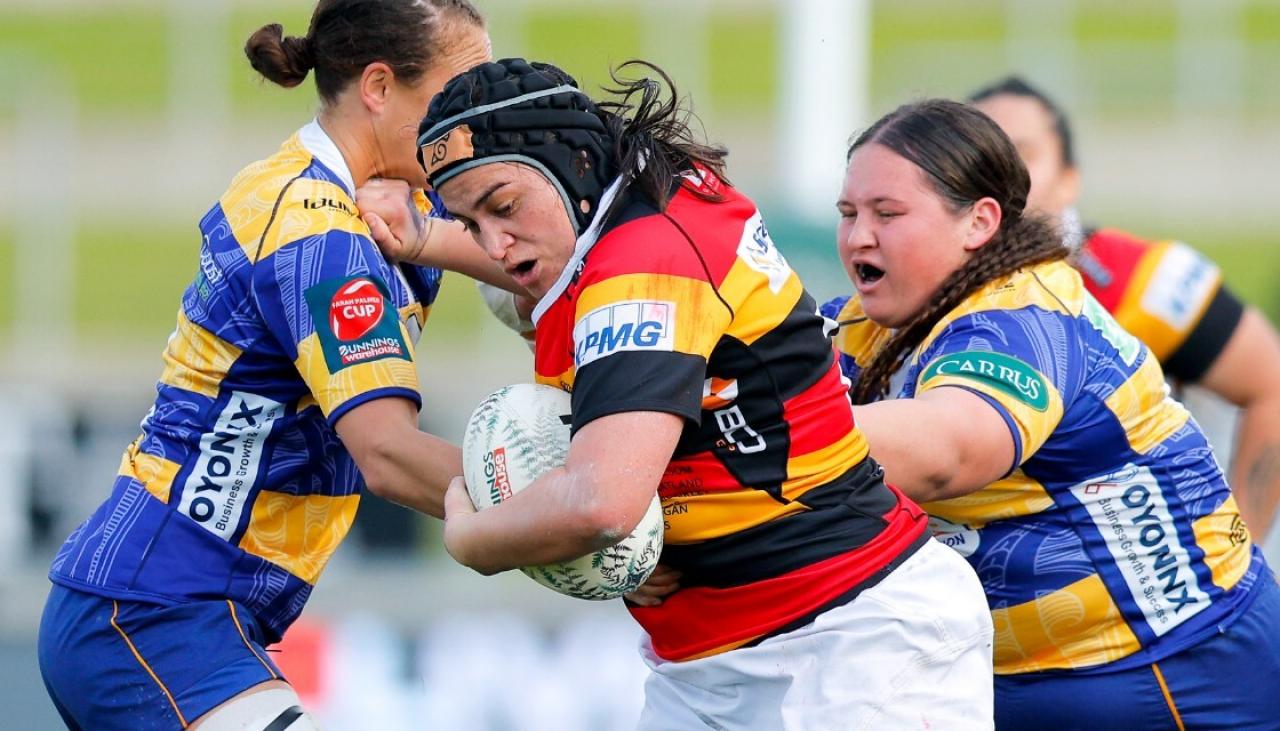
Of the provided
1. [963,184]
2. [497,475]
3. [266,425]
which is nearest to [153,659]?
[266,425]

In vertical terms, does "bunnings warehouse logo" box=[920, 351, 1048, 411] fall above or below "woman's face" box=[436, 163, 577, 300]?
below

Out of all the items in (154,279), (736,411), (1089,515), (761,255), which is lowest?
(154,279)

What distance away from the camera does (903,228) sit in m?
4.05

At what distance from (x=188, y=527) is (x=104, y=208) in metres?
20.5

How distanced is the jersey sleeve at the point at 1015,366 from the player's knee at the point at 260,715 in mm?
1562

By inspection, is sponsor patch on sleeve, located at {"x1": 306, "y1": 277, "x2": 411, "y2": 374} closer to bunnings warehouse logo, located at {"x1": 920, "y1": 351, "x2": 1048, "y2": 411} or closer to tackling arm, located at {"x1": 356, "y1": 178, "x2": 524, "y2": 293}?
tackling arm, located at {"x1": 356, "y1": 178, "x2": 524, "y2": 293}

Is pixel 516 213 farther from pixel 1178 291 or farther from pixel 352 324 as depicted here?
pixel 1178 291

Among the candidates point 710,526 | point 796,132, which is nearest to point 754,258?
point 710,526

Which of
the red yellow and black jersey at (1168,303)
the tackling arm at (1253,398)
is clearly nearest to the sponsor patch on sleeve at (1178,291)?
the red yellow and black jersey at (1168,303)

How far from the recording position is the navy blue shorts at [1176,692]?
4027 mm

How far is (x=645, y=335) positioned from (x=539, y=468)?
41cm

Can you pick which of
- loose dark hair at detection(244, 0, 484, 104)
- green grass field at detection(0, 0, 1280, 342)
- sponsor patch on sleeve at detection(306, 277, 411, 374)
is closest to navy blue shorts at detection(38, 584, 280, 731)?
sponsor patch on sleeve at detection(306, 277, 411, 374)

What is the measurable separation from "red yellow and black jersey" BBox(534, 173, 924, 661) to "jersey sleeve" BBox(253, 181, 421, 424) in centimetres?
41

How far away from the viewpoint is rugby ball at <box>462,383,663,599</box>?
320cm
